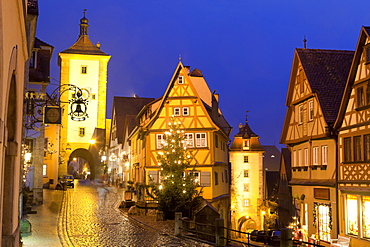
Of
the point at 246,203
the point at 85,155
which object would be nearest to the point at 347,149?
the point at 246,203

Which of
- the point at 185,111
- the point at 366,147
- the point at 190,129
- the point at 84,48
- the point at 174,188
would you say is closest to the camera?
the point at 366,147

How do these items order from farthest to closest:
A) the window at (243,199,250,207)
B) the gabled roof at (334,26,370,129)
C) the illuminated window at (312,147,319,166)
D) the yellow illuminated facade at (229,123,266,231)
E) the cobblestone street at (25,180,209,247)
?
the window at (243,199,250,207) < the yellow illuminated facade at (229,123,266,231) < the illuminated window at (312,147,319,166) < the gabled roof at (334,26,370,129) < the cobblestone street at (25,180,209,247)

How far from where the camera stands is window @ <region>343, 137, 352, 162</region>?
23.9 meters

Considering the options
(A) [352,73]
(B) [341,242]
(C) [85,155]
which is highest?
(A) [352,73]

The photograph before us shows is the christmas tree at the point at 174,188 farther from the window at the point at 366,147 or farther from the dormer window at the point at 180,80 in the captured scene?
the dormer window at the point at 180,80

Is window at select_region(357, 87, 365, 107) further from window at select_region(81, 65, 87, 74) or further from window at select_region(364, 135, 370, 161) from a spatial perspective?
window at select_region(81, 65, 87, 74)

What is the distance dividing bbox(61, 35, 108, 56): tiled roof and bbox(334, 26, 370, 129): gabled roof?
50917 millimetres

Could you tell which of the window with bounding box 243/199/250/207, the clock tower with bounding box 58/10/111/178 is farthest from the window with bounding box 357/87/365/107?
the clock tower with bounding box 58/10/111/178

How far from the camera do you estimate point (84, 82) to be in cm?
7094

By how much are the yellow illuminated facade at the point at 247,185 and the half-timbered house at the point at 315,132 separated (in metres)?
24.1

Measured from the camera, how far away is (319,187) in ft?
87.1

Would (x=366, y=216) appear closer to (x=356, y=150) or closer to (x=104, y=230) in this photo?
(x=356, y=150)

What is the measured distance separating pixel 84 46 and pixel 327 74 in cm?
4993

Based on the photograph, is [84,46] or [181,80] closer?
[181,80]
